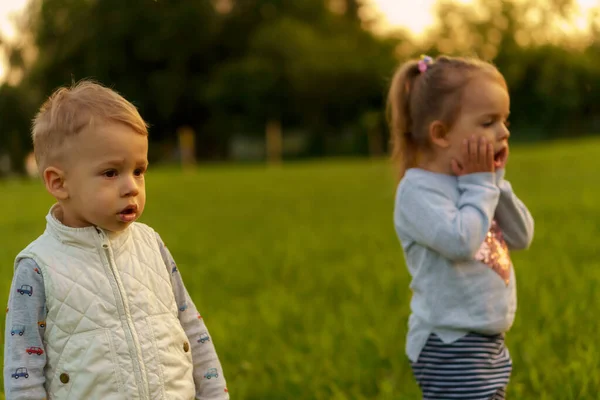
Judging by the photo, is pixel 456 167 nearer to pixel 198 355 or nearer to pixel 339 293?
pixel 198 355

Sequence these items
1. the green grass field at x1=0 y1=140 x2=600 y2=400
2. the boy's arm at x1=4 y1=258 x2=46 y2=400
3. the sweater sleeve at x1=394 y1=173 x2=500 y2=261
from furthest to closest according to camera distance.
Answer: the green grass field at x1=0 y1=140 x2=600 y2=400
the sweater sleeve at x1=394 y1=173 x2=500 y2=261
the boy's arm at x1=4 y1=258 x2=46 y2=400

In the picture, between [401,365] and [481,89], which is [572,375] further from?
[481,89]

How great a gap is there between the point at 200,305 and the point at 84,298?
10.2ft

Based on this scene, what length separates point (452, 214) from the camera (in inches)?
96.9

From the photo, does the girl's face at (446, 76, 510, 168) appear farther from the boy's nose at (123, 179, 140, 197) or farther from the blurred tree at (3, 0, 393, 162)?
the blurred tree at (3, 0, 393, 162)

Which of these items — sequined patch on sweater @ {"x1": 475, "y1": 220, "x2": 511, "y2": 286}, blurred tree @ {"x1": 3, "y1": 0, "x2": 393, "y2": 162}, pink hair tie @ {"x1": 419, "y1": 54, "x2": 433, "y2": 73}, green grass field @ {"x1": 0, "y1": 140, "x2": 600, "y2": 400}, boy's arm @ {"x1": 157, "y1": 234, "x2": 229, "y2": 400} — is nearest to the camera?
boy's arm @ {"x1": 157, "y1": 234, "x2": 229, "y2": 400}

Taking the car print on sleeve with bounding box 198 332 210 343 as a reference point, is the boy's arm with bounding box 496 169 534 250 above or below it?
above

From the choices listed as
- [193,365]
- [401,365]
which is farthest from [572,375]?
[193,365]

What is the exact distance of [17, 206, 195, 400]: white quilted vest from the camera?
6.18 ft

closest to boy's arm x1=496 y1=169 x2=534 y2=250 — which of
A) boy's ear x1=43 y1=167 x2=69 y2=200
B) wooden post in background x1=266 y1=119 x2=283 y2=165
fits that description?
boy's ear x1=43 y1=167 x2=69 y2=200

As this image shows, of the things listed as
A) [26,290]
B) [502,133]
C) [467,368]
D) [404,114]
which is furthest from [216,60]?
[26,290]

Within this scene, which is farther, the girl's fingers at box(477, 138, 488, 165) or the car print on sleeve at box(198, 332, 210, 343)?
the girl's fingers at box(477, 138, 488, 165)

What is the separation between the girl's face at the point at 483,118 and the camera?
253cm

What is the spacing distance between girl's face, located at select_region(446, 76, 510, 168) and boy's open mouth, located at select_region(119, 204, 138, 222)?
3.65 feet
